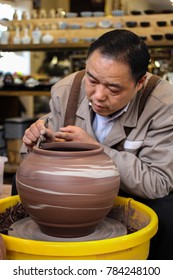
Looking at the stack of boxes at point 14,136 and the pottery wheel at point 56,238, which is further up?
the pottery wheel at point 56,238

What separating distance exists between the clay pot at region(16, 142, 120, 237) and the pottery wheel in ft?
0.16

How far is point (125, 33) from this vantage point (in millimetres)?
1546

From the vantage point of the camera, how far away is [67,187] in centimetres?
121

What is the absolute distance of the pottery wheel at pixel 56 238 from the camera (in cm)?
135

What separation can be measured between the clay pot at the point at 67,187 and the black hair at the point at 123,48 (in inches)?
16.1

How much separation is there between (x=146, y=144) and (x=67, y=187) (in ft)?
2.12

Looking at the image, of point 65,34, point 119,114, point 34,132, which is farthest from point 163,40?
point 34,132

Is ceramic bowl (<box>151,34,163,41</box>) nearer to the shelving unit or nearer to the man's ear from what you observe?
the shelving unit

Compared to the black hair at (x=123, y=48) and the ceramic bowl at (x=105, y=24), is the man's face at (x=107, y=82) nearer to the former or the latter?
the black hair at (x=123, y=48)

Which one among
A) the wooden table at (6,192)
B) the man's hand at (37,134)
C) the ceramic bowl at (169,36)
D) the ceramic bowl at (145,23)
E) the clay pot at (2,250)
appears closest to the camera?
the clay pot at (2,250)

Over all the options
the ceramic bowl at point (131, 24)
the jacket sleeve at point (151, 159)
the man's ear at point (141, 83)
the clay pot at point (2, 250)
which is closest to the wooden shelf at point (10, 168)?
the ceramic bowl at point (131, 24)

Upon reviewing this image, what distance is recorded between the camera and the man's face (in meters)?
1.51

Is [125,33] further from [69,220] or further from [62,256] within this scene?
[62,256]
